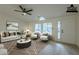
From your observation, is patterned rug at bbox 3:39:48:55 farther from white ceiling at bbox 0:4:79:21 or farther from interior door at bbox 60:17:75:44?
white ceiling at bbox 0:4:79:21

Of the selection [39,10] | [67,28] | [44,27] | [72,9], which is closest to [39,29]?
[44,27]

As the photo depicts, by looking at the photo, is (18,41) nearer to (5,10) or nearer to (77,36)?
(5,10)

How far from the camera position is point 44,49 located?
1815mm

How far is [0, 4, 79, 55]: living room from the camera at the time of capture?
1770mm

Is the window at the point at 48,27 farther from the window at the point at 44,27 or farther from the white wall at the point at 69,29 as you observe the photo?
the white wall at the point at 69,29

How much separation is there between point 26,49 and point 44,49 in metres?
0.33

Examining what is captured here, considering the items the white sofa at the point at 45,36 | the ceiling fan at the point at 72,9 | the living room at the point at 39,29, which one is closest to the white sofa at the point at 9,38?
the living room at the point at 39,29

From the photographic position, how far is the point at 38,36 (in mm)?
1875

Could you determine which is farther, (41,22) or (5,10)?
(41,22)

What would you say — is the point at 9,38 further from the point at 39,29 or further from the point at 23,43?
the point at 39,29

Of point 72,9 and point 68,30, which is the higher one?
point 72,9
